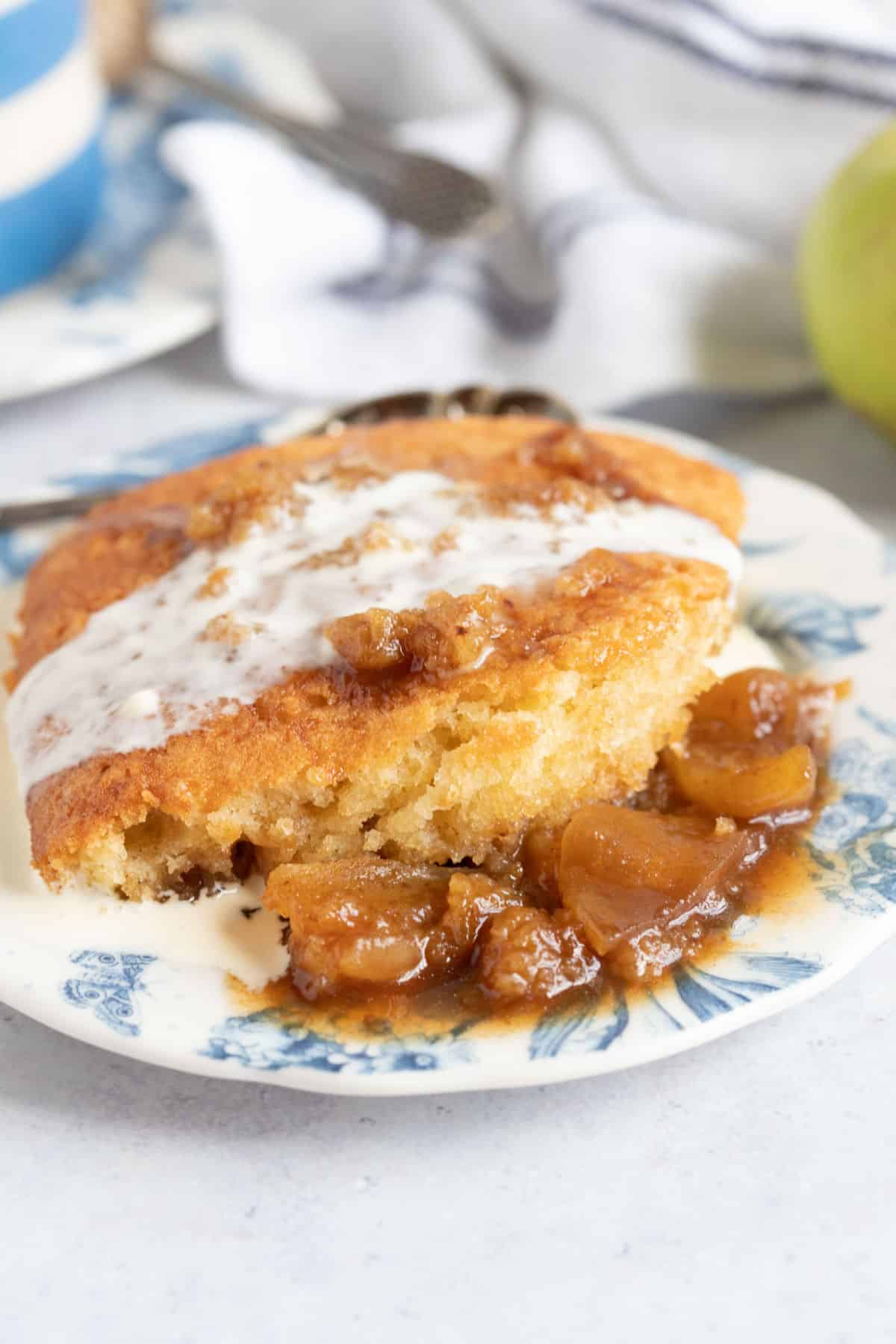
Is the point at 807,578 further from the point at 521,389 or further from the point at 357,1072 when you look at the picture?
the point at 357,1072

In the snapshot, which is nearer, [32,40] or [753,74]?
[32,40]

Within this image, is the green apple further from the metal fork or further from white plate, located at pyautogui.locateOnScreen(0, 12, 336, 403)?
white plate, located at pyautogui.locateOnScreen(0, 12, 336, 403)

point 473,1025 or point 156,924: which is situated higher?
point 473,1025

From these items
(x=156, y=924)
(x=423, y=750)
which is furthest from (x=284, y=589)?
(x=156, y=924)

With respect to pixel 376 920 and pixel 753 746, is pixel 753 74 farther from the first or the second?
pixel 376 920

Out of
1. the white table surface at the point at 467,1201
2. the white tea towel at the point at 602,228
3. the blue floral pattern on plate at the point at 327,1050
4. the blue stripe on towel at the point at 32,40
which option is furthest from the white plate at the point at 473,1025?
the blue stripe on towel at the point at 32,40

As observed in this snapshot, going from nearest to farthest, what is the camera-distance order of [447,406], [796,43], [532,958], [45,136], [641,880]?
[532,958], [641,880], [447,406], [45,136], [796,43]

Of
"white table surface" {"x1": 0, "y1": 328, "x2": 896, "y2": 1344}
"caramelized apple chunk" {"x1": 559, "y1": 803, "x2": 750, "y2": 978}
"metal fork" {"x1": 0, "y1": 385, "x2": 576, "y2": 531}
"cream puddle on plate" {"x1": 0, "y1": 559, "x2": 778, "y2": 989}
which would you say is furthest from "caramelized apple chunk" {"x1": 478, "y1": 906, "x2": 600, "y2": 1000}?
"metal fork" {"x1": 0, "y1": 385, "x2": 576, "y2": 531}

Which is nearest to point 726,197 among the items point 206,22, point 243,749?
point 206,22
